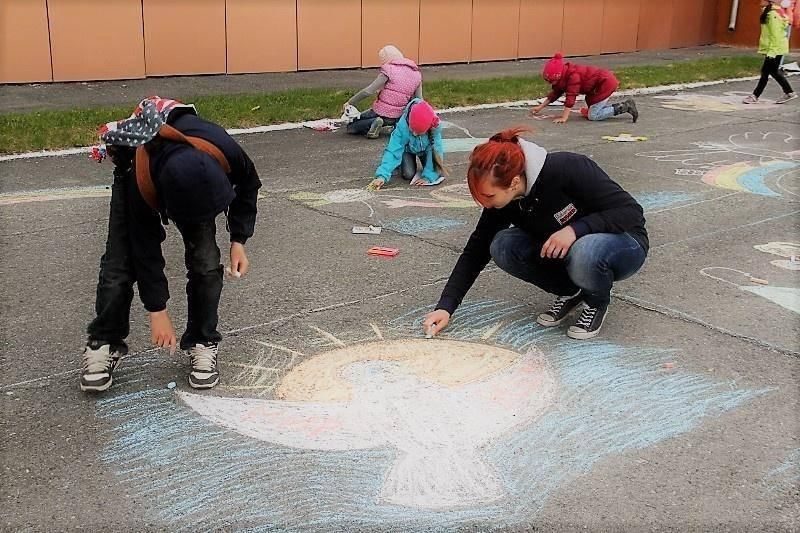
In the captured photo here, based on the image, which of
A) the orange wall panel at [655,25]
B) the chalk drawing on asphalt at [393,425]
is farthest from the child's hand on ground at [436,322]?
the orange wall panel at [655,25]

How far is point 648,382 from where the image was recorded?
3365 mm

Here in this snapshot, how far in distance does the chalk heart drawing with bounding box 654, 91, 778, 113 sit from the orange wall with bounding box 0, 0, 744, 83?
469cm

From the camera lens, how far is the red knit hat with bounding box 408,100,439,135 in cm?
654

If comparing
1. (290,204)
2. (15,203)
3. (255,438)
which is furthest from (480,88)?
(255,438)

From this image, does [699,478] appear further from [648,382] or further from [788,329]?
[788,329]

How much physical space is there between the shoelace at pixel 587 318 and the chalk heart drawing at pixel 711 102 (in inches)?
313

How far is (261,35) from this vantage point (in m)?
13.1

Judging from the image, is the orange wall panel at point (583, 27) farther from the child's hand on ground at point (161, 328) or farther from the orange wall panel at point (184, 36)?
the child's hand on ground at point (161, 328)

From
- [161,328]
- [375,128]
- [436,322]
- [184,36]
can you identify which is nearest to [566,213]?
[436,322]

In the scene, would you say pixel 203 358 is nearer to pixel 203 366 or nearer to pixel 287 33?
pixel 203 366

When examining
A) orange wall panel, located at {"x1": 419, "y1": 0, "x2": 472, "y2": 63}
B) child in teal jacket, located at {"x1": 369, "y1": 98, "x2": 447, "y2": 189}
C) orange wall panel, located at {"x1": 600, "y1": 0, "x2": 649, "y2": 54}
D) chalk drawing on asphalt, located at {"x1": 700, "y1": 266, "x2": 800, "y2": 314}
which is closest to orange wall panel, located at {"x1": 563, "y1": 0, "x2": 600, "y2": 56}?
orange wall panel, located at {"x1": 600, "y1": 0, "x2": 649, "y2": 54}

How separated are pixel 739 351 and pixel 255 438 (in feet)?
6.88

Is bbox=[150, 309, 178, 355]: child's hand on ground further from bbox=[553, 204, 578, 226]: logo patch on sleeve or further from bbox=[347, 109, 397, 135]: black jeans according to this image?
bbox=[347, 109, 397, 135]: black jeans

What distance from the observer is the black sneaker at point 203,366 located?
324 centimetres
